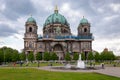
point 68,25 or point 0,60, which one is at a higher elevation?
point 68,25

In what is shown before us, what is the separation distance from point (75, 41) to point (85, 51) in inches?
378

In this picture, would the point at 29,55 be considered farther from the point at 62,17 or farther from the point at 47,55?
the point at 62,17

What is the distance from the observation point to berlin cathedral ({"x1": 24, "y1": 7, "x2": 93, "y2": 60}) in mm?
142750

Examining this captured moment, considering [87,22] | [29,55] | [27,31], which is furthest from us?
[87,22]

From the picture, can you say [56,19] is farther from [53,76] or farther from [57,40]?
[53,76]

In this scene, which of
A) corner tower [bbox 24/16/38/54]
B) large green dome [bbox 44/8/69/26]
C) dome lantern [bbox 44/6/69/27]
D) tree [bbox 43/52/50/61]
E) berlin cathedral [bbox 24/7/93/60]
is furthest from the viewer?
large green dome [bbox 44/8/69/26]

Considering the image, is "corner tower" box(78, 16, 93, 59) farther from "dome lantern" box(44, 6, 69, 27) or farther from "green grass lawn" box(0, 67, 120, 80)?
"green grass lawn" box(0, 67, 120, 80)

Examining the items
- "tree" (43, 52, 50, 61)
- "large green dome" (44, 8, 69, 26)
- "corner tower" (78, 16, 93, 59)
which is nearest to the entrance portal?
"corner tower" (78, 16, 93, 59)

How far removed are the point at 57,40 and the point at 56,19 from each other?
61.0ft

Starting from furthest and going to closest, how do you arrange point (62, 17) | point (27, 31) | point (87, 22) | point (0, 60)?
point (62, 17) < point (87, 22) < point (27, 31) < point (0, 60)

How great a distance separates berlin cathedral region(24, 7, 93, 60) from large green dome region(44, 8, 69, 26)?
1.89 m

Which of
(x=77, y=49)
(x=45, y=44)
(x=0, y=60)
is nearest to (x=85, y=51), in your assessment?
(x=77, y=49)

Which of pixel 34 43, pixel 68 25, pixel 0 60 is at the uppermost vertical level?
pixel 68 25

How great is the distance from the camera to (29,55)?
129625 millimetres
